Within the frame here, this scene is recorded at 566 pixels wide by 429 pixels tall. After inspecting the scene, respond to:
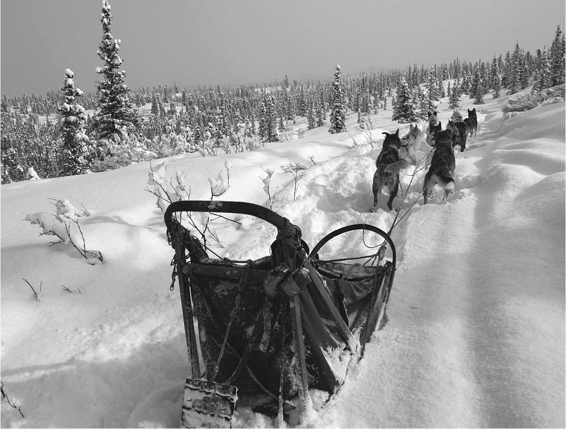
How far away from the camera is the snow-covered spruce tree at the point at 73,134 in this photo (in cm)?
2294

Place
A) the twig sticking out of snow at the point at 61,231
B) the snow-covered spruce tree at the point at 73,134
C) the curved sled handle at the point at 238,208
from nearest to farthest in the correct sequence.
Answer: the curved sled handle at the point at 238,208, the twig sticking out of snow at the point at 61,231, the snow-covered spruce tree at the point at 73,134

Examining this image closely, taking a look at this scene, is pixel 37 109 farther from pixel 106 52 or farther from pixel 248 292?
pixel 248 292

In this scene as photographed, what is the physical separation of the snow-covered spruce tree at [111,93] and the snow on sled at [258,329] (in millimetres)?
22268

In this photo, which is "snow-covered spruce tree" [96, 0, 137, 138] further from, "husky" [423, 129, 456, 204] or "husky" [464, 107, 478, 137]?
"husky" [423, 129, 456, 204]

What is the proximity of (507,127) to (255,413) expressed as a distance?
12.2 m

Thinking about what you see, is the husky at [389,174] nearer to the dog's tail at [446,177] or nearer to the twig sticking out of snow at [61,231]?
the dog's tail at [446,177]

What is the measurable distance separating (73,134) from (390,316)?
85.0ft

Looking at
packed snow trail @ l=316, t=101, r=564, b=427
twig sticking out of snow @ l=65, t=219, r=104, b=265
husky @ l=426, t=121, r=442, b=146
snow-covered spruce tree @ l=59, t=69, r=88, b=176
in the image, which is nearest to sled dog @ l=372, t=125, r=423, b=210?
packed snow trail @ l=316, t=101, r=564, b=427

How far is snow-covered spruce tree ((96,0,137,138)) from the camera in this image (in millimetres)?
20844

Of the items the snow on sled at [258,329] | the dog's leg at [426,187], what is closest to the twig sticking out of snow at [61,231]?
the snow on sled at [258,329]

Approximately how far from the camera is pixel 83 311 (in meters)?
3.45

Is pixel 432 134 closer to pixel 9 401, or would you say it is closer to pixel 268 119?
pixel 9 401

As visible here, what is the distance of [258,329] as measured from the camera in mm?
2072

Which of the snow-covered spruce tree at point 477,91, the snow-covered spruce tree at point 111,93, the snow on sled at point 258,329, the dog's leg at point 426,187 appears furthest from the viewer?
the snow-covered spruce tree at point 477,91
